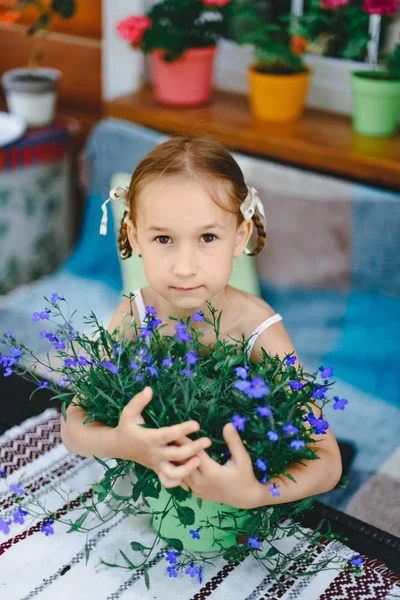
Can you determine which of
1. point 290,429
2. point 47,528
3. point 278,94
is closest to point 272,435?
point 290,429

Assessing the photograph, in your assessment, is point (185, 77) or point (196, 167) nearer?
point (196, 167)

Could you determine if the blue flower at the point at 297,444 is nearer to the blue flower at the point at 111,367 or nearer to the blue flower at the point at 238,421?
the blue flower at the point at 238,421

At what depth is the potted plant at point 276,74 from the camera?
224 cm

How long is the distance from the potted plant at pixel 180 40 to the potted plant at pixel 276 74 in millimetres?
142

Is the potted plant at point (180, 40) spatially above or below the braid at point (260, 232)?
above

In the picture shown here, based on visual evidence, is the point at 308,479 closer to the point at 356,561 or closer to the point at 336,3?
the point at 356,561

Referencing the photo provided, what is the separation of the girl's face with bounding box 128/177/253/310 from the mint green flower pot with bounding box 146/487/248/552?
10.9 inches

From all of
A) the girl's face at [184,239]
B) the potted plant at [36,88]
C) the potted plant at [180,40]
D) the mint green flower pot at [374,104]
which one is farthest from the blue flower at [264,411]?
the potted plant at [36,88]

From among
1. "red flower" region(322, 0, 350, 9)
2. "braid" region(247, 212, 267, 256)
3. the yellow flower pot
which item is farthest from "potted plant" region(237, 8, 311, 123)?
"braid" region(247, 212, 267, 256)

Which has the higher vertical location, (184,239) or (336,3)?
(336,3)

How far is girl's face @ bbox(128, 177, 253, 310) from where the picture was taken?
96 centimetres

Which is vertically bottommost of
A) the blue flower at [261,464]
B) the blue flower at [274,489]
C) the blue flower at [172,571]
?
the blue flower at [172,571]

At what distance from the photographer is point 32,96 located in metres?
2.64

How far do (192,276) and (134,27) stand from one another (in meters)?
1.65
